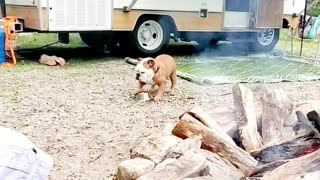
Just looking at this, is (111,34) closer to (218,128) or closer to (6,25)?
(6,25)

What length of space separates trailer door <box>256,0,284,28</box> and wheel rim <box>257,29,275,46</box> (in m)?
0.37

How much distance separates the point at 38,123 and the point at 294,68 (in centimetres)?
439

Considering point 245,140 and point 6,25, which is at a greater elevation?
point 6,25

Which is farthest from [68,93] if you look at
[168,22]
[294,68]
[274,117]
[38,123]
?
[294,68]

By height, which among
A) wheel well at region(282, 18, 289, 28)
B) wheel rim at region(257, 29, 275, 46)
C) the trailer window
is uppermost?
the trailer window

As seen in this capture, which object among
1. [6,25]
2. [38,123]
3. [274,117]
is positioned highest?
[6,25]

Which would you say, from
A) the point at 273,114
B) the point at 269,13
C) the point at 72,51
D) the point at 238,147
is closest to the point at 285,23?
the point at 269,13

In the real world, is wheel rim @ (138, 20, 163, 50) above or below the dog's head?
above

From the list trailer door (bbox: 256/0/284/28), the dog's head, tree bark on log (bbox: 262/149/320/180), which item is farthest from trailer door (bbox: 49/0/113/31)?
tree bark on log (bbox: 262/149/320/180)

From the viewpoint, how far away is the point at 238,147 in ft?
8.66

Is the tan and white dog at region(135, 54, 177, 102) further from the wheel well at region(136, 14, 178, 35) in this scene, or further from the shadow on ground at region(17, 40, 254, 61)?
the shadow on ground at region(17, 40, 254, 61)

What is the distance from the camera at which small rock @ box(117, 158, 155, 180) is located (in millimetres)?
2234

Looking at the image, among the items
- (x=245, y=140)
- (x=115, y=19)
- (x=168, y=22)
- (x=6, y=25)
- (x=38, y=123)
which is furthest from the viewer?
(x=168, y=22)

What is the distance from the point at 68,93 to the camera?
4.84m
